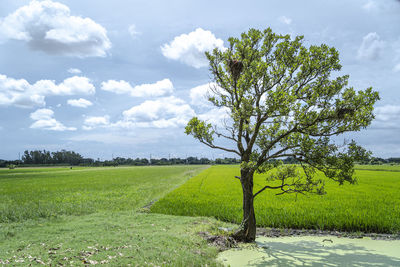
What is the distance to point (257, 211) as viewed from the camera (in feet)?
48.4

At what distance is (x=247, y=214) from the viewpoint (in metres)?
10.2

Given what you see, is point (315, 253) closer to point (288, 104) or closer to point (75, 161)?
point (288, 104)

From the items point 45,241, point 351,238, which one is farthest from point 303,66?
point 45,241

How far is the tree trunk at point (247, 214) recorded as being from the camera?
10148 mm

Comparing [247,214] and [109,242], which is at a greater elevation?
[247,214]

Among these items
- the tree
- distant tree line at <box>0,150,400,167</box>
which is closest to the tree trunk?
the tree

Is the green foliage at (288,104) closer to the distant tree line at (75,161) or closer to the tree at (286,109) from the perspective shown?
the tree at (286,109)

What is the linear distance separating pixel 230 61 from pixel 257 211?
8403mm

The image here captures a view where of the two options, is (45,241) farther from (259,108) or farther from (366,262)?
(366,262)

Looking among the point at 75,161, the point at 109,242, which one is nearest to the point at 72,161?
the point at 75,161

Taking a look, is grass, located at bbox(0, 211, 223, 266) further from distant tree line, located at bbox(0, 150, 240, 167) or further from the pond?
distant tree line, located at bbox(0, 150, 240, 167)

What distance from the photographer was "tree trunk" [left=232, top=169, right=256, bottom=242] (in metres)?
10.1

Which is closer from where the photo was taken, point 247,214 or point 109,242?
point 109,242

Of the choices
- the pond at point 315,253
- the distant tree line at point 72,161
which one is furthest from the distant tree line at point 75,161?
the pond at point 315,253
